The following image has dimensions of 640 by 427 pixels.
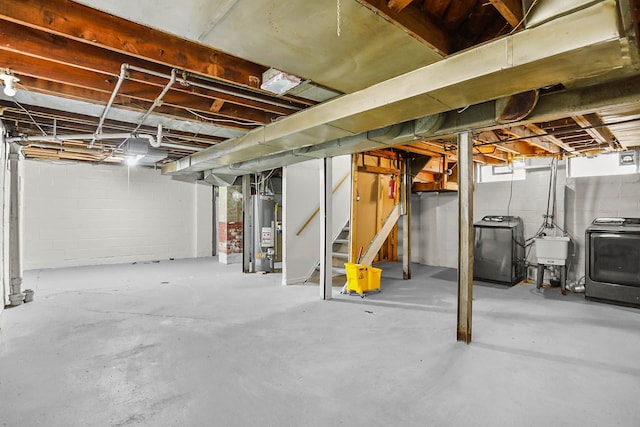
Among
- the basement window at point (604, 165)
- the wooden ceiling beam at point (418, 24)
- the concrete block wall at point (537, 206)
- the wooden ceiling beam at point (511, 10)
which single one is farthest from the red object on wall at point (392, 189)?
the wooden ceiling beam at point (511, 10)

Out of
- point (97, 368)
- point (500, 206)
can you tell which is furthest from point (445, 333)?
point (500, 206)

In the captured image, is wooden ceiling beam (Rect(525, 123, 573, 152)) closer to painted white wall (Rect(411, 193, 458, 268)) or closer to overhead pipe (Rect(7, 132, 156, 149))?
painted white wall (Rect(411, 193, 458, 268))

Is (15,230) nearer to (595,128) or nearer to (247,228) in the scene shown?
(247,228)

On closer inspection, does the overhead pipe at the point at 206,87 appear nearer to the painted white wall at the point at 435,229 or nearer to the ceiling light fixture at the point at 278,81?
the ceiling light fixture at the point at 278,81

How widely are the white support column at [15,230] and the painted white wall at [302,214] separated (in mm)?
3405

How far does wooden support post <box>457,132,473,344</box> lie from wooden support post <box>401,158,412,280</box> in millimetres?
2592

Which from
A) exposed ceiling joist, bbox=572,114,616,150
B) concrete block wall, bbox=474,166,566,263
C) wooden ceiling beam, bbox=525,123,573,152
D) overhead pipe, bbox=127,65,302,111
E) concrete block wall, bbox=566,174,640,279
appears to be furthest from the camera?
concrete block wall, bbox=474,166,566,263

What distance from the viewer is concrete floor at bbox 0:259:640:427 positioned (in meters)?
1.88

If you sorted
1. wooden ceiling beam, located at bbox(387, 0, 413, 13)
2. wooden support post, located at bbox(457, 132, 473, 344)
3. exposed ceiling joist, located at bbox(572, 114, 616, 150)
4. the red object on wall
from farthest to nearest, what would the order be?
1. the red object on wall
2. exposed ceiling joist, located at bbox(572, 114, 616, 150)
3. wooden support post, located at bbox(457, 132, 473, 344)
4. wooden ceiling beam, located at bbox(387, 0, 413, 13)

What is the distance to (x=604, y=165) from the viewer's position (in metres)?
5.10

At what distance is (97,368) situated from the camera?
7.92 feet

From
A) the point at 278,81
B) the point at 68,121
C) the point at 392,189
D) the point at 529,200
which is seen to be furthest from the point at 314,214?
the point at 529,200

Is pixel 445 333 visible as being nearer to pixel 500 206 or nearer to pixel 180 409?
pixel 180 409

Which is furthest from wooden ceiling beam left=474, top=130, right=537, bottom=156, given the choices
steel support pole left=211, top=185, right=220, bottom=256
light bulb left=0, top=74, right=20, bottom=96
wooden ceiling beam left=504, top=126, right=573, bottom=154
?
steel support pole left=211, top=185, right=220, bottom=256
